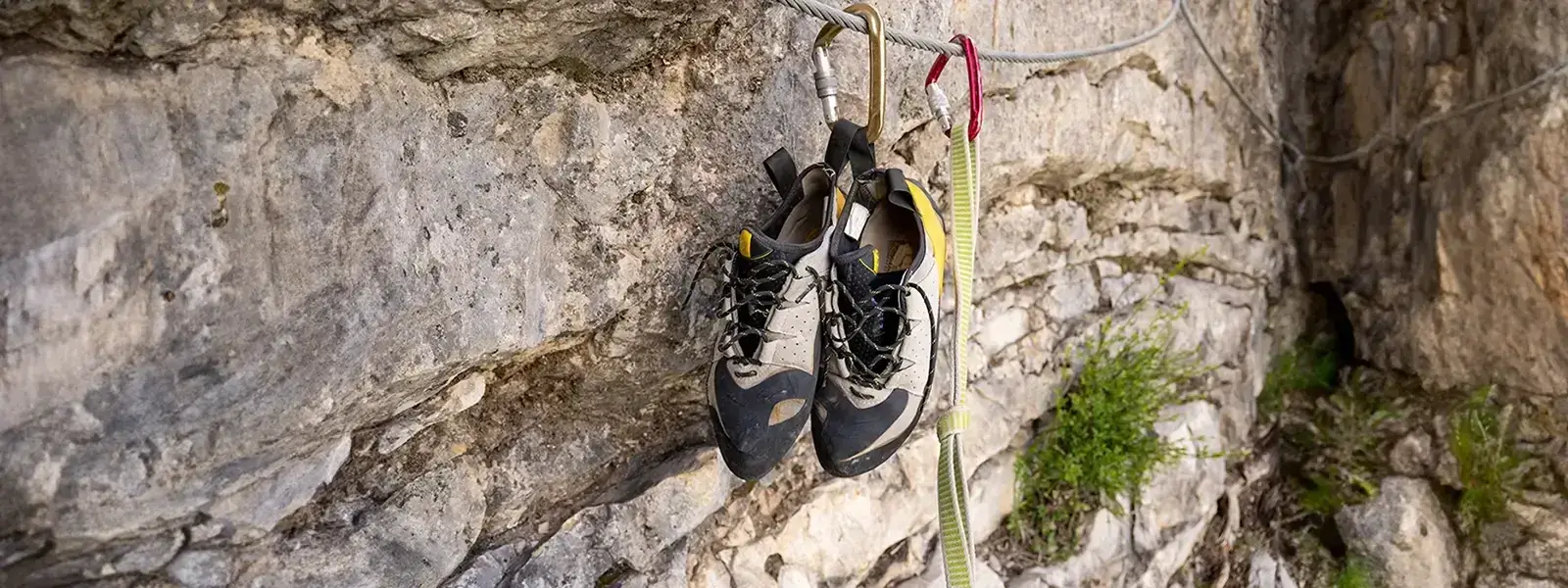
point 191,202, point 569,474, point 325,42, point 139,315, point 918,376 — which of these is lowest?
point 569,474

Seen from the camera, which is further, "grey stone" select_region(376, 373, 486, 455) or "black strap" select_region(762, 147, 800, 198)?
"black strap" select_region(762, 147, 800, 198)

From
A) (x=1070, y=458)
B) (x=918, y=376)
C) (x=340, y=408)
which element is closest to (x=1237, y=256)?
(x=1070, y=458)

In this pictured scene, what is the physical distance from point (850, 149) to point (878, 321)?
36cm

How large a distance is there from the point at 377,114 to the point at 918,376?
3.81ft

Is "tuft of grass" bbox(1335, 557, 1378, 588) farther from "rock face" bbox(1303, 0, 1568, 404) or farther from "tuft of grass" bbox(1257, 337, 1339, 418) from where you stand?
"rock face" bbox(1303, 0, 1568, 404)

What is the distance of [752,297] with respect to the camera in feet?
5.85

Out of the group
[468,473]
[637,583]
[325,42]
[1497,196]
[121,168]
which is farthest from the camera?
[1497,196]

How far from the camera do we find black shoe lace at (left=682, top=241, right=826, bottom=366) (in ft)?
5.84

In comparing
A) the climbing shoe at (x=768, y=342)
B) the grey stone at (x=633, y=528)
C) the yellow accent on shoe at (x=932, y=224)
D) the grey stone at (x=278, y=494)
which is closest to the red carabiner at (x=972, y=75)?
the yellow accent on shoe at (x=932, y=224)

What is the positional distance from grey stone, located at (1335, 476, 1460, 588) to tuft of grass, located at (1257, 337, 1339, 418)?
52 centimetres

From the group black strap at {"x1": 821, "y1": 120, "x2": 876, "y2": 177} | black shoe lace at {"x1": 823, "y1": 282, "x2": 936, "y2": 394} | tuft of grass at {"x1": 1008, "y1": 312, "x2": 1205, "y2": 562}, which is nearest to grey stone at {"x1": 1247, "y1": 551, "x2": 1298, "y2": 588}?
tuft of grass at {"x1": 1008, "y1": 312, "x2": 1205, "y2": 562}

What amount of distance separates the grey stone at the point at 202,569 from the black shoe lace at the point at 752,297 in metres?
0.96

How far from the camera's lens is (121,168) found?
4.68 ft

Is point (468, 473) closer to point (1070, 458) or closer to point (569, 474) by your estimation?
point (569, 474)
